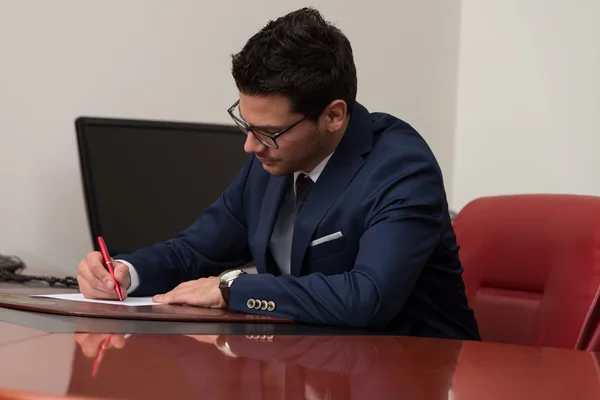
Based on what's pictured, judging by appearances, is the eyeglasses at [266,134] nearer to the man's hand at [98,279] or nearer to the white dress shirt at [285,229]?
the white dress shirt at [285,229]

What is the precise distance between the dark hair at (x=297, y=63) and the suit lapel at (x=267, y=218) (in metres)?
0.21

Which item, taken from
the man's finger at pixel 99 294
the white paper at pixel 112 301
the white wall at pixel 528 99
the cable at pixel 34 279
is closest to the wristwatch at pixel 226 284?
the white paper at pixel 112 301

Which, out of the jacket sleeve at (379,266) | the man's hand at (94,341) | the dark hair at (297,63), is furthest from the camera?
the dark hair at (297,63)

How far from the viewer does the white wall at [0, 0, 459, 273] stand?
2.20 m

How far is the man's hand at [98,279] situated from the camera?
143 centimetres

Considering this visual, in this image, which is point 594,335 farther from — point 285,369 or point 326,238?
point 285,369

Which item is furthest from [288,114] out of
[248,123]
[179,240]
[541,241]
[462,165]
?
[462,165]

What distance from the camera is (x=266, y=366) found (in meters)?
0.82

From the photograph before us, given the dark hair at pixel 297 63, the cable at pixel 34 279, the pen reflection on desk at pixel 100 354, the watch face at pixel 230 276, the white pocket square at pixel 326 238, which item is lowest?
the cable at pixel 34 279

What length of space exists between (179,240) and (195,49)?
3.00 feet

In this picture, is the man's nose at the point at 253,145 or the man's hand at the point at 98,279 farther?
the man's nose at the point at 253,145

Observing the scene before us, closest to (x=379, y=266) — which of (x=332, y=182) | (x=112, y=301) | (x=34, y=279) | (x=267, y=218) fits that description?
(x=332, y=182)

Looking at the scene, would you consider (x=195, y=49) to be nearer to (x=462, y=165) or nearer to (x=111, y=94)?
(x=111, y=94)

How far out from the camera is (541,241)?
160cm
